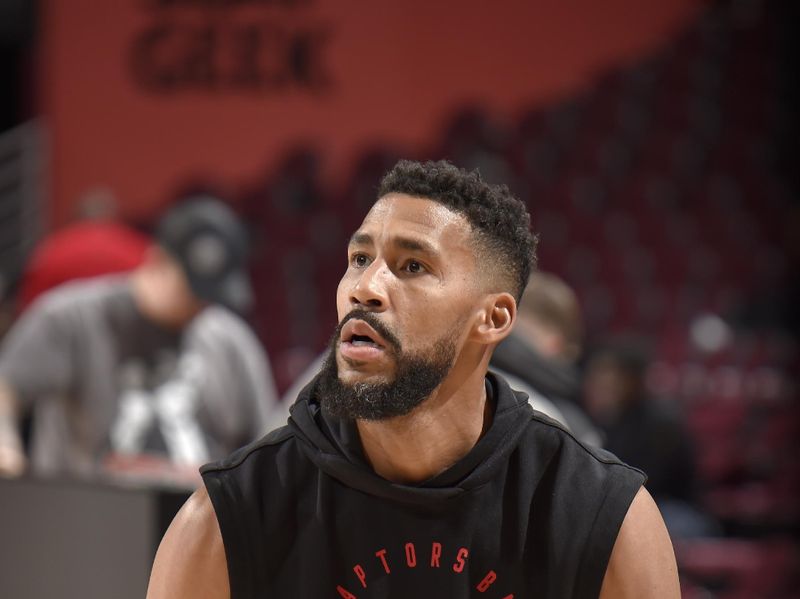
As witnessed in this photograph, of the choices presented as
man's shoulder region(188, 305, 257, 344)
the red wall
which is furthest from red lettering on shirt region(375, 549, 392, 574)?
the red wall

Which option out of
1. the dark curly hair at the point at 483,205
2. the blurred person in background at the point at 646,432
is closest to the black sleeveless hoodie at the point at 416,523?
the dark curly hair at the point at 483,205

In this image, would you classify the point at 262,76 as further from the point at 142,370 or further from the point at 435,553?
the point at 435,553

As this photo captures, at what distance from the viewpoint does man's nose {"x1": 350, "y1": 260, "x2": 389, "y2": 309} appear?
146 cm

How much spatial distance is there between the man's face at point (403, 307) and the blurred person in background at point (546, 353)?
2.80ft

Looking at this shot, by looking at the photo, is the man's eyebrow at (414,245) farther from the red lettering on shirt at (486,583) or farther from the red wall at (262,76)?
the red wall at (262,76)

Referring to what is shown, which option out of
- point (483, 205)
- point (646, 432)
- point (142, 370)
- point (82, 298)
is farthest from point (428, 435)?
point (646, 432)

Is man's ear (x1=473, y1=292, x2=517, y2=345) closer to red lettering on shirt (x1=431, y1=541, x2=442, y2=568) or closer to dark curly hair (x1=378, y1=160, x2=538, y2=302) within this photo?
dark curly hair (x1=378, y1=160, x2=538, y2=302)

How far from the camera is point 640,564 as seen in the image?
4.75ft

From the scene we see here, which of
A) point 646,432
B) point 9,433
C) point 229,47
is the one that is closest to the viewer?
point 9,433

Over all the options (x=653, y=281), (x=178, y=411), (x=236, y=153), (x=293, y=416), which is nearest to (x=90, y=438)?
(x=178, y=411)

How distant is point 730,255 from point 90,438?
6.37 m

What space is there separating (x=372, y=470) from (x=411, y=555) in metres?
0.11

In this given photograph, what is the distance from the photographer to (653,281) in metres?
8.77

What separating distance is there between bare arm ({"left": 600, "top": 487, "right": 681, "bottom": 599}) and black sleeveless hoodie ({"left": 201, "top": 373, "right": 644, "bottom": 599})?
2 cm
